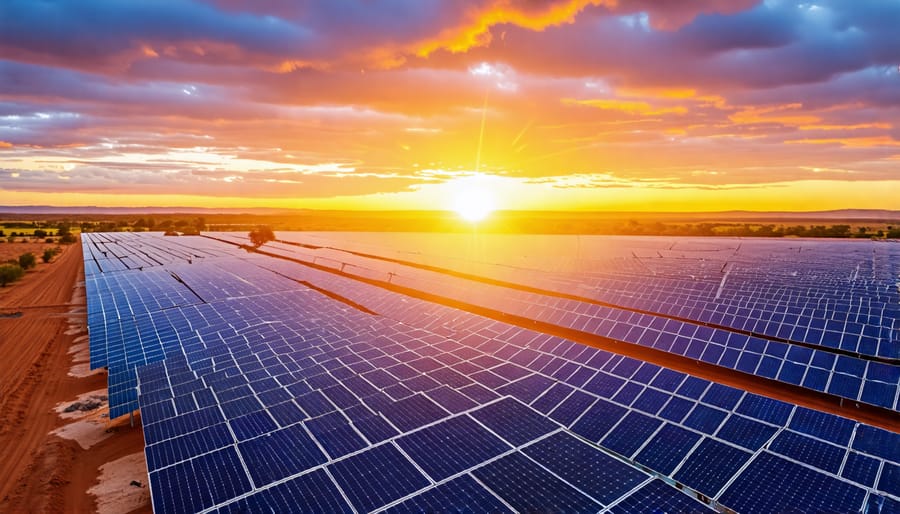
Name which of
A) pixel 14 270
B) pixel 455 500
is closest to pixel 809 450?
pixel 455 500

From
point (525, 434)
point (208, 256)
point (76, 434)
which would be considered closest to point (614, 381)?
point (525, 434)

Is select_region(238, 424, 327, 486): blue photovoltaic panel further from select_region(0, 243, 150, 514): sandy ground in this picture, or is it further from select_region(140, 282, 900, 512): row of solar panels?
select_region(0, 243, 150, 514): sandy ground

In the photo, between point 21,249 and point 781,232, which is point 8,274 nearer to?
point 21,249

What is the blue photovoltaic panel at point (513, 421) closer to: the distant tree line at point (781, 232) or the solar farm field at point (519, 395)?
the solar farm field at point (519, 395)

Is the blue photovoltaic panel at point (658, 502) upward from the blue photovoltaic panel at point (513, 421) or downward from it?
downward

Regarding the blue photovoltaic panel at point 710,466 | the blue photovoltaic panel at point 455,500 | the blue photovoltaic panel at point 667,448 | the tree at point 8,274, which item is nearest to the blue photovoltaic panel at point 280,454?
the blue photovoltaic panel at point 455,500

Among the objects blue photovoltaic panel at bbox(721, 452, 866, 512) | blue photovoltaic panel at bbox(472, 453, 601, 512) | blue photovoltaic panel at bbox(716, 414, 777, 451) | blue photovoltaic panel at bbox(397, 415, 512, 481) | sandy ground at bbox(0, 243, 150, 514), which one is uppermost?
blue photovoltaic panel at bbox(397, 415, 512, 481)

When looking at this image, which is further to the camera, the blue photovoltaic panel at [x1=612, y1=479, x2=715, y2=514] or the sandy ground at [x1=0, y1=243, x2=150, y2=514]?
the sandy ground at [x1=0, y1=243, x2=150, y2=514]

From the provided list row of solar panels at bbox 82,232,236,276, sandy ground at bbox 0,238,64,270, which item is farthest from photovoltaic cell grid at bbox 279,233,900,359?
sandy ground at bbox 0,238,64,270
